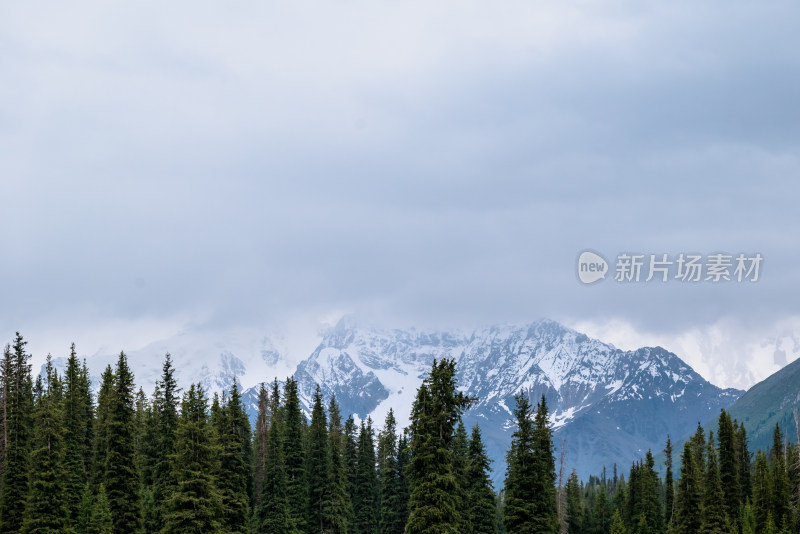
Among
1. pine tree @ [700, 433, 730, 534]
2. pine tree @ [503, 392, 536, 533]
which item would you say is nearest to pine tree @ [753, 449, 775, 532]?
pine tree @ [700, 433, 730, 534]

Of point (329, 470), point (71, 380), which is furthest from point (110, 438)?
point (329, 470)

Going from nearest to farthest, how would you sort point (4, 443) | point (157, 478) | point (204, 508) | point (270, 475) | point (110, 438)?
point (204, 508), point (110, 438), point (4, 443), point (157, 478), point (270, 475)

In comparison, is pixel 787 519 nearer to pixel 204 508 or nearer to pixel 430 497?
pixel 430 497

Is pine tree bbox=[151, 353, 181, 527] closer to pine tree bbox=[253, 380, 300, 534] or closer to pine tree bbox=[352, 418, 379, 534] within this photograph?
pine tree bbox=[253, 380, 300, 534]

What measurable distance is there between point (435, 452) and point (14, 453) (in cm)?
4068

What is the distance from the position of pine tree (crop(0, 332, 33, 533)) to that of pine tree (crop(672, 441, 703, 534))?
2478 inches

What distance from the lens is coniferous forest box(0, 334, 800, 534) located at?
57.4 m

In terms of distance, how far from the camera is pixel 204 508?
57.8 m

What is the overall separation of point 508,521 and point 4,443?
45.0 m

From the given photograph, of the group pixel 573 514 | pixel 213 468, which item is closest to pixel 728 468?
pixel 573 514

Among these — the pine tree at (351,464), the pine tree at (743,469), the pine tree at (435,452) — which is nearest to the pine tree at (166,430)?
the pine tree at (435,452)

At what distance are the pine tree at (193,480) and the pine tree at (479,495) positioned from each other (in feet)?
91.3

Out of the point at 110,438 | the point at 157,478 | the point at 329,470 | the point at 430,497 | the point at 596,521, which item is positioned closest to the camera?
the point at 430,497

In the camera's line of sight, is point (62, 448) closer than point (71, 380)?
Yes
